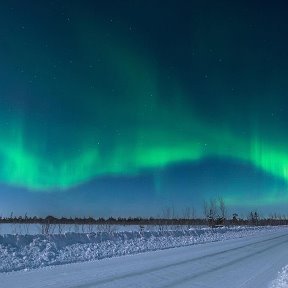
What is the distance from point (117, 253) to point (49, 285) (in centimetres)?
1110

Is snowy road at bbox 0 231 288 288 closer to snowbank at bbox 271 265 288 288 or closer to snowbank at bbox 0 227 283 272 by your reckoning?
snowbank at bbox 271 265 288 288

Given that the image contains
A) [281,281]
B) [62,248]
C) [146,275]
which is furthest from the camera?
[62,248]

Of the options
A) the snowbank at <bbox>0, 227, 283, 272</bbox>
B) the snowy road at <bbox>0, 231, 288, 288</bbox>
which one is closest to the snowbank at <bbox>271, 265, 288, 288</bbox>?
the snowy road at <bbox>0, 231, 288, 288</bbox>

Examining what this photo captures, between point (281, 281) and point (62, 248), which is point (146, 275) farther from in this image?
point (62, 248)

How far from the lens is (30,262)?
54.4 ft

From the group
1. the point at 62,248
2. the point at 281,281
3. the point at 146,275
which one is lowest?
the point at 281,281

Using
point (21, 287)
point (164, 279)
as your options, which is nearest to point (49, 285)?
point (21, 287)

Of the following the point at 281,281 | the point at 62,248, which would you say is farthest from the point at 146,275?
the point at 62,248

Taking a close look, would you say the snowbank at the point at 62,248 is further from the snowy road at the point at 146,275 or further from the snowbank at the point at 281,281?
the snowbank at the point at 281,281

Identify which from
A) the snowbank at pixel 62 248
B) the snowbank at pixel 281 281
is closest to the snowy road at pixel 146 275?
the snowbank at pixel 281 281

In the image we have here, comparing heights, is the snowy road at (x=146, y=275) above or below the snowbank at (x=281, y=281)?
above

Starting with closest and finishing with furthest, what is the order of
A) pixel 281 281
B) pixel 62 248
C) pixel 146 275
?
pixel 281 281, pixel 146 275, pixel 62 248

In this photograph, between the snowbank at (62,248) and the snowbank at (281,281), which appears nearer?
the snowbank at (281,281)

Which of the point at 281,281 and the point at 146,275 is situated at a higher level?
the point at 146,275
